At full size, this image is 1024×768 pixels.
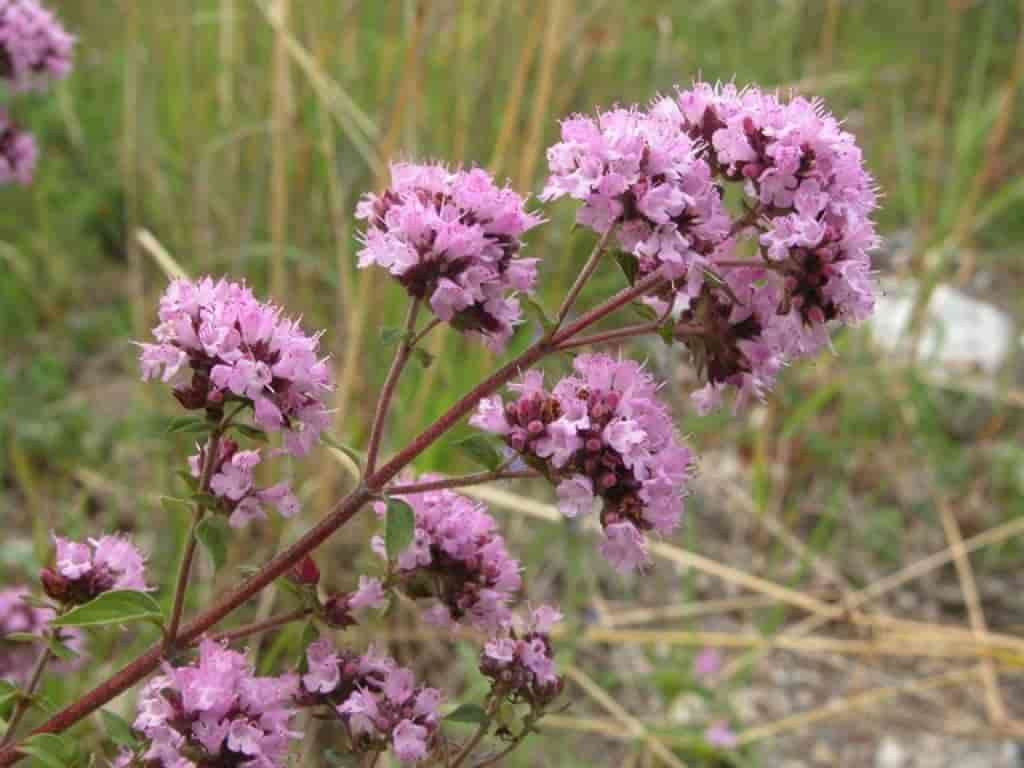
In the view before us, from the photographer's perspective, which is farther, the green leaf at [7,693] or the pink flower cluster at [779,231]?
the green leaf at [7,693]

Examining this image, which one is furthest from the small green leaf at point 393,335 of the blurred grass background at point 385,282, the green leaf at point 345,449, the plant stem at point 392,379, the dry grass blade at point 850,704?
the dry grass blade at point 850,704

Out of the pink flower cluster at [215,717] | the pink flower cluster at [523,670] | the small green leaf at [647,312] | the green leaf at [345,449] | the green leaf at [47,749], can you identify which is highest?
the small green leaf at [647,312]

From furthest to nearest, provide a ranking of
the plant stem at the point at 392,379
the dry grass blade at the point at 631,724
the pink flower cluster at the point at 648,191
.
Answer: the dry grass blade at the point at 631,724, the plant stem at the point at 392,379, the pink flower cluster at the point at 648,191

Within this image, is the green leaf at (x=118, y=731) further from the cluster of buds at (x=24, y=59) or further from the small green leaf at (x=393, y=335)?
the cluster of buds at (x=24, y=59)

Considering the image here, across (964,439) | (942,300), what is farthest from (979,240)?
(964,439)

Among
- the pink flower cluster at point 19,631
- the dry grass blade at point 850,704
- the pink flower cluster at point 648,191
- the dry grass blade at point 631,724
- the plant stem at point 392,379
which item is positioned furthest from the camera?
the dry grass blade at point 850,704

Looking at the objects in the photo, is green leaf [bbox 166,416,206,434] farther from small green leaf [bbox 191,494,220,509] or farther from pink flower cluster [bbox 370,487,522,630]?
pink flower cluster [bbox 370,487,522,630]

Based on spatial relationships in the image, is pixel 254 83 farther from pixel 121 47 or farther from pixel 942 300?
pixel 942 300
